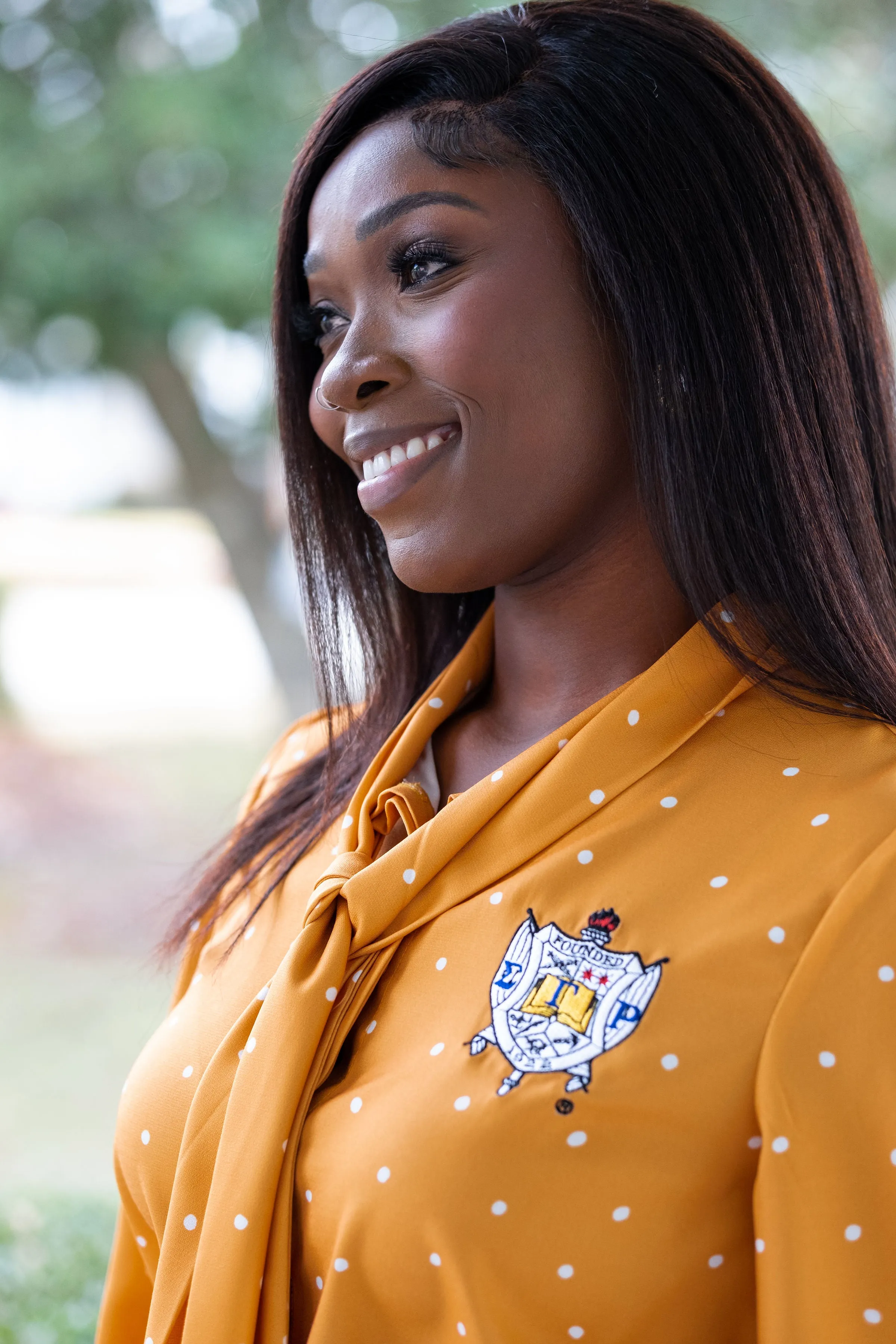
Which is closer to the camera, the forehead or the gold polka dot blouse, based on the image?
the gold polka dot blouse

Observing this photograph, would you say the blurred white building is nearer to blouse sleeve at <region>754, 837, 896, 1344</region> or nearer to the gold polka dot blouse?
the gold polka dot blouse

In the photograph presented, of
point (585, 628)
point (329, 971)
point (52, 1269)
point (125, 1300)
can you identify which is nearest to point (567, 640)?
point (585, 628)

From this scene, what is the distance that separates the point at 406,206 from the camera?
1157 millimetres

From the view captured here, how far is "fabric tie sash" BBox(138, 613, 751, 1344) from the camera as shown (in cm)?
104

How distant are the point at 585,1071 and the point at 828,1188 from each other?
0.61 feet

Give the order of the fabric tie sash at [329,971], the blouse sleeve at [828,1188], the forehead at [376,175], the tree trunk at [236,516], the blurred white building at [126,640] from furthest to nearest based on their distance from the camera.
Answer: the blurred white building at [126,640] → the tree trunk at [236,516] → the forehead at [376,175] → the fabric tie sash at [329,971] → the blouse sleeve at [828,1188]

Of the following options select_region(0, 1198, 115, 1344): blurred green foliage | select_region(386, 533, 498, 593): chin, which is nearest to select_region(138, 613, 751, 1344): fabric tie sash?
select_region(386, 533, 498, 593): chin

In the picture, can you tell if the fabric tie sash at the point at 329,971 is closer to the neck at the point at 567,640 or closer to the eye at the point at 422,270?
the neck at the point at 567,640

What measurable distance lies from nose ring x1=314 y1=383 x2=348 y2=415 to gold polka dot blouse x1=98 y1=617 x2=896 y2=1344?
38cm

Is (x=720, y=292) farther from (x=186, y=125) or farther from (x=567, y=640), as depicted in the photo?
(x=186, y=125)

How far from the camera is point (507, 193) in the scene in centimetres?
113

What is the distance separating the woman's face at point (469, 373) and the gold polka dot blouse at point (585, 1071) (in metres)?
0.18

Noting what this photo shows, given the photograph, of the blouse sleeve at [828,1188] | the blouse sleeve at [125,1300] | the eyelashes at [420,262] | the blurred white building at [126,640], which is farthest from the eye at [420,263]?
the blurred white building at [126,640]

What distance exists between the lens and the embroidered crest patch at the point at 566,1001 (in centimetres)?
96
